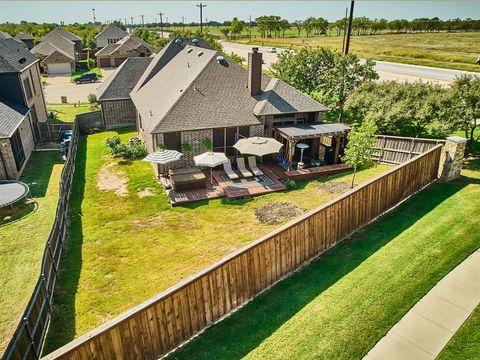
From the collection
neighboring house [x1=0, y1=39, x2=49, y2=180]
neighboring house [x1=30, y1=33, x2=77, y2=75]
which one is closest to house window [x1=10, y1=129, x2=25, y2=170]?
neighboring house [x1=0, y1=39, x2=49, y2=180]

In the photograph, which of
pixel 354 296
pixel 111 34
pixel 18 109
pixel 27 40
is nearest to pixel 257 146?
pixel 354 296

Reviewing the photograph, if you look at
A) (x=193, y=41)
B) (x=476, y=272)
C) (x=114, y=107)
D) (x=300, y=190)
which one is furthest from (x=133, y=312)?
(x=193, y=41)

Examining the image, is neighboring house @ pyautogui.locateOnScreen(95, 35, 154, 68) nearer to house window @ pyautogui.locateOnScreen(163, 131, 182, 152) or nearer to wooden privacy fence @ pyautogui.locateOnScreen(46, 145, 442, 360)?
house window @ pyautogui.locateOnScreen(163, 131, 182, 152)

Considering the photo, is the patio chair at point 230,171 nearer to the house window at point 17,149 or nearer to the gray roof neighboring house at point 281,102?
the gray roof neighboring house at point 281,102

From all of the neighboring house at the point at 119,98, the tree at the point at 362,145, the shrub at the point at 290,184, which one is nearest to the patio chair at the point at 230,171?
the shrub at the point at 290,184

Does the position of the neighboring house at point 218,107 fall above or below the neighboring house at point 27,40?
below

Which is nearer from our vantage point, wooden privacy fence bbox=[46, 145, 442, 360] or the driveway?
wooden privacy fence bbox=[46, 145, 442, 360]

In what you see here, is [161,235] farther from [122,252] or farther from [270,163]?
[270,163]
